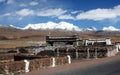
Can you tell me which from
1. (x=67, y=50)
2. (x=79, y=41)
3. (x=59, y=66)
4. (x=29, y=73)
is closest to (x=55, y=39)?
(x=79, y=41)

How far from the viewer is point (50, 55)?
53188 mm

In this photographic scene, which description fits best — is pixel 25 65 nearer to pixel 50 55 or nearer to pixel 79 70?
pixel 79 70

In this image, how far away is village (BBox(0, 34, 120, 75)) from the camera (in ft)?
79.9

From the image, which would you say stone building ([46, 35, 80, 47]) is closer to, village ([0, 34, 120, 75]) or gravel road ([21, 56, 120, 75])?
village ([0, 34, 120, 75])

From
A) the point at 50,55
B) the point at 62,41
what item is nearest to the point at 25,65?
the point at 50,55

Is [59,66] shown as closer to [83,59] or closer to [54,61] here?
[54,61]

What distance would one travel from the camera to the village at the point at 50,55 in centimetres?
2434

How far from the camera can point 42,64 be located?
92.4ft

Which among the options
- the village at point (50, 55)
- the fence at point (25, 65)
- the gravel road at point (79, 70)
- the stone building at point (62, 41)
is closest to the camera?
the fence at point (25, 65)

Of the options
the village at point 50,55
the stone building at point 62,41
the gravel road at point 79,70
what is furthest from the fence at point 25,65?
the stone building at point 62,41

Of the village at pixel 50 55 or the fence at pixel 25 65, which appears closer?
the fence at pixel 25 65

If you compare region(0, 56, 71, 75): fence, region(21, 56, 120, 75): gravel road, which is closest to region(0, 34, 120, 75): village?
region(0, 56, 71, 75): fence

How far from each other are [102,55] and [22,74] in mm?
29164

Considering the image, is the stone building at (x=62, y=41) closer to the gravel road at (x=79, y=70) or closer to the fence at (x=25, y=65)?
the gravel road at (x=79, y=70)
